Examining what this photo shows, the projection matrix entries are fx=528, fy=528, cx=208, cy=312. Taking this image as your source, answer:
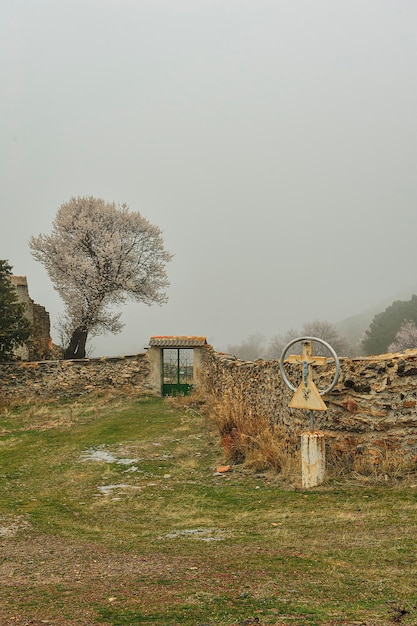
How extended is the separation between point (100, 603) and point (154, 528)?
108 inches

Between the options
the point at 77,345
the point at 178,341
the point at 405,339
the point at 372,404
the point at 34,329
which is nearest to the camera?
the point at 372,404

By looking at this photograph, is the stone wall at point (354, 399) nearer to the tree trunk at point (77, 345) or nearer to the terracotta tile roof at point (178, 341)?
the terracotta tile roof at point (178, 341)

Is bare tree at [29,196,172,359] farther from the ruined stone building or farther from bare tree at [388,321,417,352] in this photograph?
bare tree at [388,321,417,352]

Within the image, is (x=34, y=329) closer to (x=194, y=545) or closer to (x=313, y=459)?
(x=313, y=459)

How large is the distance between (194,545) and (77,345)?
91.2 ft

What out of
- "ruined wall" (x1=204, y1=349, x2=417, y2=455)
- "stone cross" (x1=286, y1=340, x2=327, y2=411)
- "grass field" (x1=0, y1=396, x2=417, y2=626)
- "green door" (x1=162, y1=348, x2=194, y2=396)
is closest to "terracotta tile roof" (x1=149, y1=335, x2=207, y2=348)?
"green door" (x1=162, y1=348, x2=194, y2=396)

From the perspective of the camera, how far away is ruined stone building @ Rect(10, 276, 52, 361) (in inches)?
1081

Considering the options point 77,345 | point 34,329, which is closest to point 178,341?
point 34,329

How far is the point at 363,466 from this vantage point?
7934 mm

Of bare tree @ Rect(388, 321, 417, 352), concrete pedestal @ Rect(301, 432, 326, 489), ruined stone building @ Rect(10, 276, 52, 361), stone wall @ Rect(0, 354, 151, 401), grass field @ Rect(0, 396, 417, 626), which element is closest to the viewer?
grass field @ Rect(0, 396, 417, 626)

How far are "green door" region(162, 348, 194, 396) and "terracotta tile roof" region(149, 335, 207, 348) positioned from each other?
400 mm

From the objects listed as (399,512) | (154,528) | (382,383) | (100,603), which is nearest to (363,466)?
(382,383)

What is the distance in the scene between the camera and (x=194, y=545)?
18.6ft

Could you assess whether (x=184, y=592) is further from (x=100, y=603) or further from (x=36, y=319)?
(x=36, y=319)
